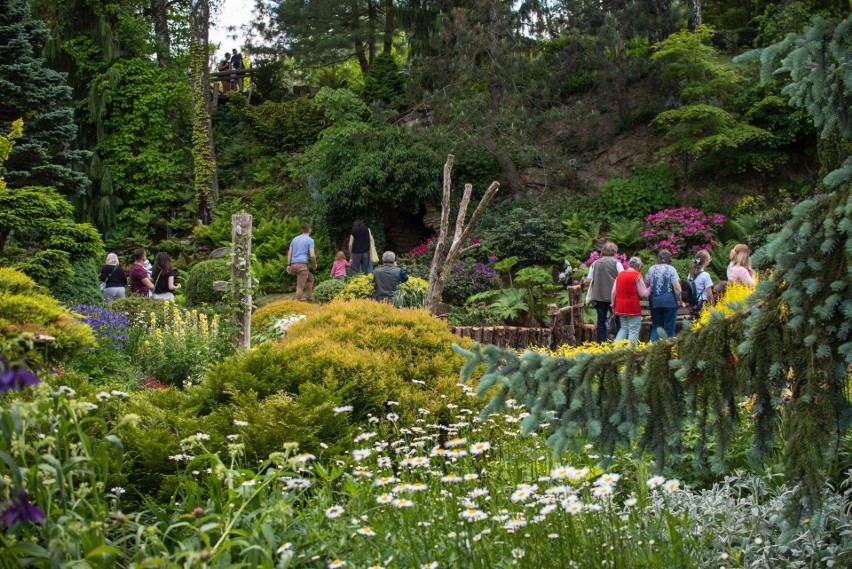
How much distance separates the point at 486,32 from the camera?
2081 cm

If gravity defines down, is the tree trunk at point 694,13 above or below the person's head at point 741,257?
above

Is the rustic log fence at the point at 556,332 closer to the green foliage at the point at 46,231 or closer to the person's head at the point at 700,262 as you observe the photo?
the person's head at the point at 700,262

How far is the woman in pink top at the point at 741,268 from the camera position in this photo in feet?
34.5

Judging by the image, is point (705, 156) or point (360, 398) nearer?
point (360, 398)

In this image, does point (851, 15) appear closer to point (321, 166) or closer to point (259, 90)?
point (321, 166)

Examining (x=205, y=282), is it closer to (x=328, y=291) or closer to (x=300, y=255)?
(x=300, y=255)

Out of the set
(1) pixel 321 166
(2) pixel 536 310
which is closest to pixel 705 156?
(2) pixel 536 310

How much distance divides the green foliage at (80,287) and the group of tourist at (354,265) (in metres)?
3.86

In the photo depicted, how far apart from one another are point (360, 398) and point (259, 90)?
85.0ft

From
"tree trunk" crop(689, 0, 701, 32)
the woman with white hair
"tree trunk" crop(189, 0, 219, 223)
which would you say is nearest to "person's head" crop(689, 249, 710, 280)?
the woman with white hair

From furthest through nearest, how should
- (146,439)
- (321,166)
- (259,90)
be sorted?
(259,90) → (321,166) → (146,439)

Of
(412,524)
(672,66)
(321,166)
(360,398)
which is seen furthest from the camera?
(321,166)

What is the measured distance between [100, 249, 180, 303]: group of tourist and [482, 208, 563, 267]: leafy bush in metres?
7.23

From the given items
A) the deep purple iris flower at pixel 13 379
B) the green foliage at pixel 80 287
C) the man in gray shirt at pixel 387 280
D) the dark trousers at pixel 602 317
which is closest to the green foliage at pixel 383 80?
the man in gray shirt at pixel 387 280
